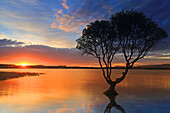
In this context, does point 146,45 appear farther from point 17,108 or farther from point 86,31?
point 17,108

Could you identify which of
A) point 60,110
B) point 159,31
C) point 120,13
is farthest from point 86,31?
point 60,110

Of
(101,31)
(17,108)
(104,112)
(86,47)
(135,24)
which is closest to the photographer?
(104,112)

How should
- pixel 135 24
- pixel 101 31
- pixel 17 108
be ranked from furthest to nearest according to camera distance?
pixel 101 31 → pixel 135 24 → pixel 17 108

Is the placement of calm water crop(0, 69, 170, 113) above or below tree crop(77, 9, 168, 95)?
below

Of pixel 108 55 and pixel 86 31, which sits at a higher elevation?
pixel 86 31

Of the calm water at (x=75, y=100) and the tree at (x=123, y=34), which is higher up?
the tree at (x=123, y=34)

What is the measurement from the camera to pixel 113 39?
3209 cm

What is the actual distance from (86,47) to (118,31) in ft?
26.2

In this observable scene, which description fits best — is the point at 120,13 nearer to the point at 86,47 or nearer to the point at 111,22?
the point at 111,22

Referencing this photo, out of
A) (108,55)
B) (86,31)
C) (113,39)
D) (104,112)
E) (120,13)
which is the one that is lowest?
(104,112)

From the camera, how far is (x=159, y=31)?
3062cm

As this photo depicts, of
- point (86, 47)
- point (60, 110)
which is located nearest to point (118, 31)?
point (86, 47)

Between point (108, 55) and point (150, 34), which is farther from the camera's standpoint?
point (108, 55)

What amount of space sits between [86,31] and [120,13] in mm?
8153
